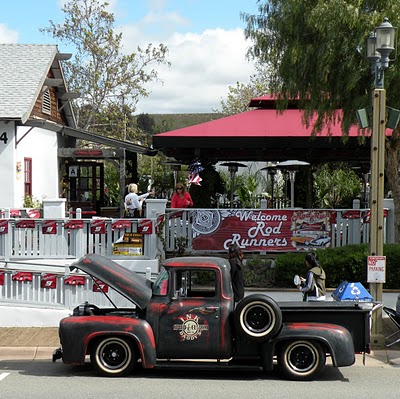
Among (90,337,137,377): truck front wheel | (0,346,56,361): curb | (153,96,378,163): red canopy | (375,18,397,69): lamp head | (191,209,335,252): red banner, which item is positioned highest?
(375,18,397,69): lamp head

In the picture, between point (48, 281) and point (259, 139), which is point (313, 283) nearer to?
point (48, 281)

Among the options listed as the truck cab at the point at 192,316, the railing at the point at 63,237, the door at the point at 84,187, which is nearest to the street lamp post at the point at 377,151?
the truck cab at the point at 192,316

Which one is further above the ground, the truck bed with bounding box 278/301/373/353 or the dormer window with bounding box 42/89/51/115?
the dormer window with bounding box 42/89/51/115

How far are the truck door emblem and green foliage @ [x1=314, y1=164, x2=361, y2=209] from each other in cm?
1483

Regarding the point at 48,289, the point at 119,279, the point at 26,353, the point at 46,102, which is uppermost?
the point at 46,102

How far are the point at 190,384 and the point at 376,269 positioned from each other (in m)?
3.79

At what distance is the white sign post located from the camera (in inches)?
450

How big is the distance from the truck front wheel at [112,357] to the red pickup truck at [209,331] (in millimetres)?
13

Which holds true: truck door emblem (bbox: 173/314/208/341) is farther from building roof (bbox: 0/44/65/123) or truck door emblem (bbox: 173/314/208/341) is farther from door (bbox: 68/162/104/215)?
door (bbox: 68/162/104/215)

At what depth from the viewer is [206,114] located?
88688 mm

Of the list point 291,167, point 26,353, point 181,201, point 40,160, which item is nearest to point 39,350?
point 26,353

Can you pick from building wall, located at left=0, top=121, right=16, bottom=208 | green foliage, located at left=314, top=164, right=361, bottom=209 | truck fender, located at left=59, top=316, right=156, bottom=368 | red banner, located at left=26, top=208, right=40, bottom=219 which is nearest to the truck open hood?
truck fender, located at left=59, top=316, right=156, bottom=368

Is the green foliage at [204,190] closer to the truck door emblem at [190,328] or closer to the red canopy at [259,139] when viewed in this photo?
the red canopy at [259,139]

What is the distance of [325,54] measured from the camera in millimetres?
14891
